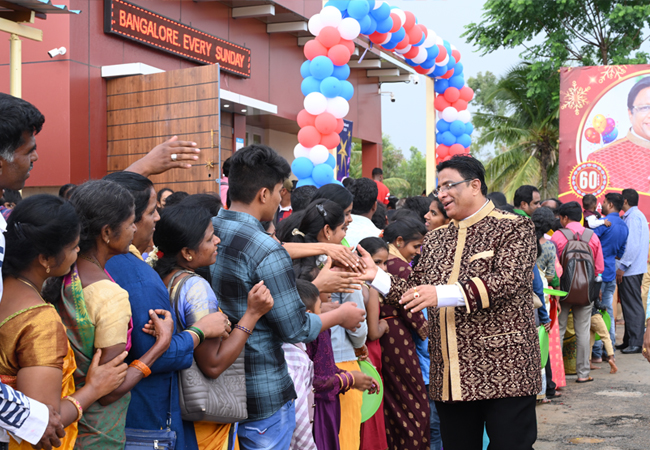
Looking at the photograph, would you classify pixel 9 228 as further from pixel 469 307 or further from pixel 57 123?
pixel 57 123

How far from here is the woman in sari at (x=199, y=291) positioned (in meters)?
2.32

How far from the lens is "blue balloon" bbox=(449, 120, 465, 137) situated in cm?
1104

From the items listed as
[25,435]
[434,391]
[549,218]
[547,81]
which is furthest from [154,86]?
[547,81]

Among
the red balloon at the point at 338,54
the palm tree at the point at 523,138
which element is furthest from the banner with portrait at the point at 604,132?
the palm tree at the point at 523,138

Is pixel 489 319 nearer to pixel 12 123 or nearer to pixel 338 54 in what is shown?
pixel 12 123

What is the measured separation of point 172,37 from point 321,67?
9.16 feet

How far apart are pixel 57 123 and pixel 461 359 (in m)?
6.39

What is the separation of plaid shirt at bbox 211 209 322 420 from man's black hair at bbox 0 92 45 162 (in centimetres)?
85

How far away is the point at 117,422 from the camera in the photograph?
6.71 feet

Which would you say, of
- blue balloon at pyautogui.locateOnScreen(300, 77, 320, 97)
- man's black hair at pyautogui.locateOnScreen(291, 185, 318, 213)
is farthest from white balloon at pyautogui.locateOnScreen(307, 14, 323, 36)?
man's black hair at pyautogui.locateOnScreen(291, 185, 318, 213)

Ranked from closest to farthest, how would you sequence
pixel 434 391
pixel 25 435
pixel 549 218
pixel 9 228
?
1. pixel 25 435
2. pixel 9 228
3. pixel 434 391
4. pixel 549 218

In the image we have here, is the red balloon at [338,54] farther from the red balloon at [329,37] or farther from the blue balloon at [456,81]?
the blue balloon at [456,81]

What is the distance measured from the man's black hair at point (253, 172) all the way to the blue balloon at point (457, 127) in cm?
891

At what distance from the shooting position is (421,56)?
955 cm
